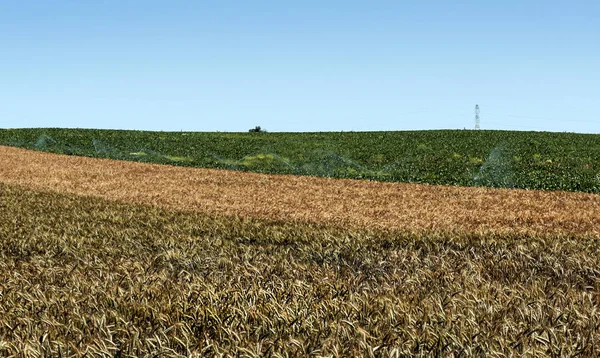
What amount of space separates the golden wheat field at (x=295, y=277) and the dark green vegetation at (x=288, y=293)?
1.0 inches

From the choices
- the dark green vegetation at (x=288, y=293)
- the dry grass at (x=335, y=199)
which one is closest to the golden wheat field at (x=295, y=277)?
the dark green vegetation at (x=288, y=293)

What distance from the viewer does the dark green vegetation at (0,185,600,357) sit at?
14.1 ft

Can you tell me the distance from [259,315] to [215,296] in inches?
36.5

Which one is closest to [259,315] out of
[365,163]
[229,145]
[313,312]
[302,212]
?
[313,312]

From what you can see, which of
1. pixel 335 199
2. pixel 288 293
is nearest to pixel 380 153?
pixel 335 199

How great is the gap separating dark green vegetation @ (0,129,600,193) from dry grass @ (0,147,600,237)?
474 centimetres

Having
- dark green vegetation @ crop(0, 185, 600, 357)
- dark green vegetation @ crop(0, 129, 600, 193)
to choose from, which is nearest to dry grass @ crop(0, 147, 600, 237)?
dark green vegetation @ crop(0, 185, 600, 357)

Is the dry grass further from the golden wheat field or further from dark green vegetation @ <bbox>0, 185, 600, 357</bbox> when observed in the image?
dark green vegetation @ <bbox>0, 185, 600, 357</bbox>

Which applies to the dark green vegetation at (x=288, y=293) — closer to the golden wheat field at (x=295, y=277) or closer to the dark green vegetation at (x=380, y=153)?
the golden wheat field at (x=295, y=277)

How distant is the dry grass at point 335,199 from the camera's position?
13.2m

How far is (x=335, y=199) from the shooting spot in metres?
18.6

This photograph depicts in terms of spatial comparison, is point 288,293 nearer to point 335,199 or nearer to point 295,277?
point 295,277

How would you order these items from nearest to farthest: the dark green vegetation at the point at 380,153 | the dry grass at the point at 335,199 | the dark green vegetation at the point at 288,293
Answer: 1. the dark green vegetation at the point at 288,293
2. the dry grass at the point at 335,199
3. the dark green vegetation at the point at 380,153

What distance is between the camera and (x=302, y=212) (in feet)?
48.4
